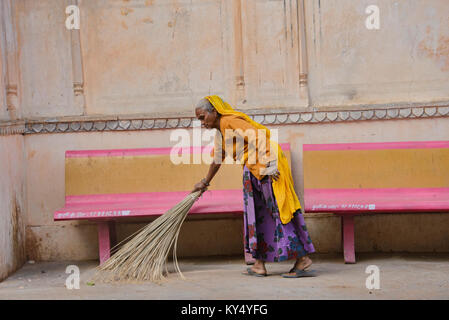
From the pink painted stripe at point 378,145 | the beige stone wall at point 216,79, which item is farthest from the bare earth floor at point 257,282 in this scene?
the pink painted stripe at point 378,145

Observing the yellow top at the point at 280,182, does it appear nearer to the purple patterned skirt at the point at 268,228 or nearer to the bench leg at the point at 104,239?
the purple patterned skirt at the point at 268,228

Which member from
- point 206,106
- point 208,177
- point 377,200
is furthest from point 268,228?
point 377,200

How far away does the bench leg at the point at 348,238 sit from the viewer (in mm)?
6027

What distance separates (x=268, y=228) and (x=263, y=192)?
0.32 metres

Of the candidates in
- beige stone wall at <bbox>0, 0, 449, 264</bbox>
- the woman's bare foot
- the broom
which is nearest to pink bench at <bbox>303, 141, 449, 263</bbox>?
beige stone wall at <bbox>0, 0, 449, 264</bbox>

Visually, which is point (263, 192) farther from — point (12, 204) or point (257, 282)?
point (12, 204)

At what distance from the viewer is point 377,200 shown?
6039 millimetres

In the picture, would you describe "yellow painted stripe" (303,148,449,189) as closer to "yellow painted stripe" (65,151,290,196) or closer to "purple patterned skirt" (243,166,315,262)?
"yellow painted stripe" (65,151,290,196)

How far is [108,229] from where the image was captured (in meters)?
6.21

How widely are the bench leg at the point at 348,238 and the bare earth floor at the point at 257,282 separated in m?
0.09

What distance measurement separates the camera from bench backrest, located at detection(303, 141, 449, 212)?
20.3 ft

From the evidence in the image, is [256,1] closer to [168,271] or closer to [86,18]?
[86,18]

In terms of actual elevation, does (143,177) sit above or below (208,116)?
below

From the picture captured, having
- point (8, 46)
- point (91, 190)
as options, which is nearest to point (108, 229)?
point (91, 190)
